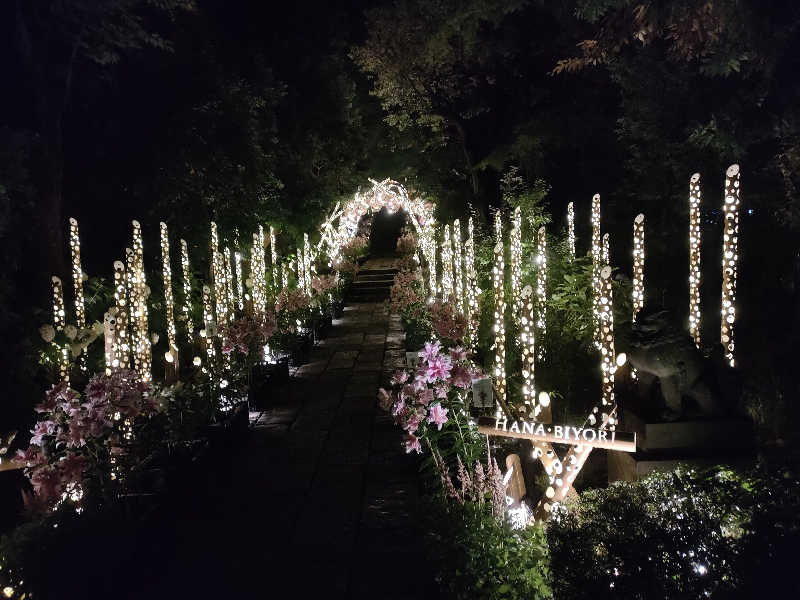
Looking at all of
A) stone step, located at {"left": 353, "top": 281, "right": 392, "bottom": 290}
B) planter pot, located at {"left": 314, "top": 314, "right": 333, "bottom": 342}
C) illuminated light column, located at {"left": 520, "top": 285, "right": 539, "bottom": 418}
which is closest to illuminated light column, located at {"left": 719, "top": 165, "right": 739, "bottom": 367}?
illuminated light column, located at {"left": 520, "top": 285, "right": 539, "bottom": 418}

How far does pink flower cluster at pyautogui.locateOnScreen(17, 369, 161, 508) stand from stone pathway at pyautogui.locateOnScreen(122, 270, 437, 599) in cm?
74

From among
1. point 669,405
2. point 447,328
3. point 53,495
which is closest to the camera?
point 53,495

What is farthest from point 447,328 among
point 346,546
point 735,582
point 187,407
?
point 735,582

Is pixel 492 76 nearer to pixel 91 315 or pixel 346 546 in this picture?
pixel 91 315

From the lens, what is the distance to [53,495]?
12.7 feet

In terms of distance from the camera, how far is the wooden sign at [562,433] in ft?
12.3

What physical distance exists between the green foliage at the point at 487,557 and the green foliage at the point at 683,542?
0.34 m

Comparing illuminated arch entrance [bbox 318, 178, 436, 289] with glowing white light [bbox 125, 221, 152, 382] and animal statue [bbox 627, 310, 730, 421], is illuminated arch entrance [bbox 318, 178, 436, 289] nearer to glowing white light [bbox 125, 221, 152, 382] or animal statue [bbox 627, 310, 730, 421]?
glowing white light [bbox 125, 221, 152, 382]

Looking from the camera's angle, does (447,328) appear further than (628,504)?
Yes

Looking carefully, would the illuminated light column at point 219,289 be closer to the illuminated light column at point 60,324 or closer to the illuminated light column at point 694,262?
the illuminated light column at point 60,324

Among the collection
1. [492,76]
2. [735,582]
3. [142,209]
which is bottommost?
[735,582]

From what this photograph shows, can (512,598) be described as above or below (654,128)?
below

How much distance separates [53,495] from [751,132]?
819cm

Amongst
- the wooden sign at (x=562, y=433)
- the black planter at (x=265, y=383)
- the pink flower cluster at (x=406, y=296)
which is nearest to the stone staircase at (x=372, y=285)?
the pink flower cluster at (x=406, y=296)
